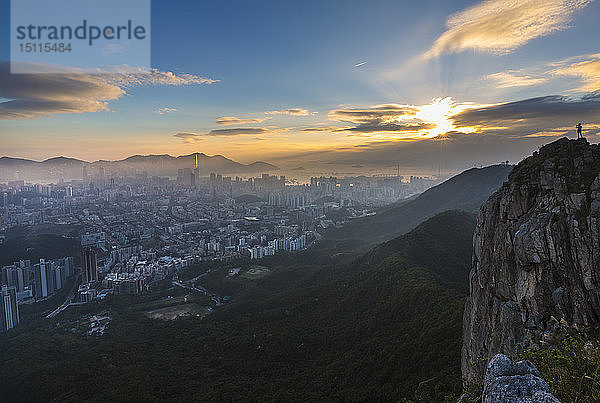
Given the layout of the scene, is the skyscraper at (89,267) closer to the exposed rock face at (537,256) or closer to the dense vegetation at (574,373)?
the exposed rock face at (537,256)

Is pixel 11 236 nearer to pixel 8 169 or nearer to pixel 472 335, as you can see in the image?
pixel 8 169

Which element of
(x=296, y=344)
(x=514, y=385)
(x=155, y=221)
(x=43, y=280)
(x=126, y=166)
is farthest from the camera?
(x=126, y=166)

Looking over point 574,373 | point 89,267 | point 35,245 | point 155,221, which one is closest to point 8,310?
point 89,267

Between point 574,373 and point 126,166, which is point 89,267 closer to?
point 574,373

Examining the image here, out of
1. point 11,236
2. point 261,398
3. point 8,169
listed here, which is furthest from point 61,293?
point 8,169

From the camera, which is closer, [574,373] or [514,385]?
[514,385]

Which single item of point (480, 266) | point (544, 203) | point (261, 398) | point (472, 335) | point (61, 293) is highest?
point (544, 203)
